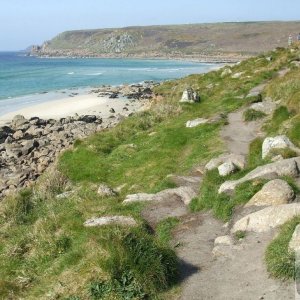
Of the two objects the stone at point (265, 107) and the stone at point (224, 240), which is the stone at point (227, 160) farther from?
the stone at point (265, 107)

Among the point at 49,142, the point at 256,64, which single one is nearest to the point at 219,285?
the point at 49,142

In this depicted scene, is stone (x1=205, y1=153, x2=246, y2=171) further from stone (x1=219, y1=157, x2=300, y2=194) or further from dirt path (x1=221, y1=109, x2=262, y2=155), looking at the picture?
stone (x1=219, y1=157, x2=300, y2=194)

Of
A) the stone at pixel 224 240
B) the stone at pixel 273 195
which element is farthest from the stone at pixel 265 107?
the stone at pixel 224 240

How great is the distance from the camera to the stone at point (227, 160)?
21.3m

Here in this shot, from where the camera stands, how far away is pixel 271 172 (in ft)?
58.1

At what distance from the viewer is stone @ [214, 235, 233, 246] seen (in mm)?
14083

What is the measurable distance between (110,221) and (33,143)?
26079 mm

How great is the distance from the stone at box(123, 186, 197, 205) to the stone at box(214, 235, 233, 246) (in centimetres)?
442

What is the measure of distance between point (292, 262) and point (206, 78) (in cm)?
5151

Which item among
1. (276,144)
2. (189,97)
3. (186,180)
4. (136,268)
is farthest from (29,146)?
(136,268)

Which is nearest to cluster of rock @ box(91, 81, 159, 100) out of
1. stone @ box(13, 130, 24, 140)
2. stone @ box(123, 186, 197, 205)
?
stone @ box(13, 130, 24, 140)

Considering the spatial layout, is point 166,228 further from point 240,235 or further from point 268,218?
point 268,218

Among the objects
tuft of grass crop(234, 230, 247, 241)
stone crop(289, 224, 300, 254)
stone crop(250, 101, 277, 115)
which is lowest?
tuft of grass crop(234, 230, 247, 241)

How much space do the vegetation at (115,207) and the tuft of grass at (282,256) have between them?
2.50 metres
